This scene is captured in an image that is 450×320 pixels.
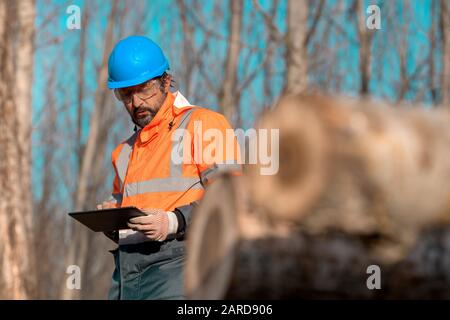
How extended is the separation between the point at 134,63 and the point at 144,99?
19 centimetres

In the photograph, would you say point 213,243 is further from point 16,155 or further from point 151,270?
point 16,155

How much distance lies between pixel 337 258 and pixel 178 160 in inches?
75.0

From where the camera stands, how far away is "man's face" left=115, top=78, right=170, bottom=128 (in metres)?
4.61

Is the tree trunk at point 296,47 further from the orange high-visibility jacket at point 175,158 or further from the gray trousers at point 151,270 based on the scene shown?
the gray trousers at point 151,270

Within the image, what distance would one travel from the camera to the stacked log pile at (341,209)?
241cm

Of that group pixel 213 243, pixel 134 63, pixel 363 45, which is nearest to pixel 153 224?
pixel 134 63

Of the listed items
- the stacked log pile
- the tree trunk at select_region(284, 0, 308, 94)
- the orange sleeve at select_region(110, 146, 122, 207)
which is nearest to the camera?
the stacked log pile

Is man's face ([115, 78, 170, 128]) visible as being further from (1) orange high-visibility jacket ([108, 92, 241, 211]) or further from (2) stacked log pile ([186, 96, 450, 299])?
(2) stacked log pile ([186, 96, 450, 299])

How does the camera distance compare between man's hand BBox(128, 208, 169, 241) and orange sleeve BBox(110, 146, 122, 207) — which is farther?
orange sleeve BBox(110, 146, 122, 207)

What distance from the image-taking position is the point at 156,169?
4.39 meters

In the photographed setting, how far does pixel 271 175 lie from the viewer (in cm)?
260

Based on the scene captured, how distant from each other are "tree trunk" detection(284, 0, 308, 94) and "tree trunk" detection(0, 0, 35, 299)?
9.80 ft

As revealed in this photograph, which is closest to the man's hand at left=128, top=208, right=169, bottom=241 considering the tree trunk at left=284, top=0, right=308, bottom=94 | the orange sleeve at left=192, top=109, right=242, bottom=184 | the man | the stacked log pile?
the man

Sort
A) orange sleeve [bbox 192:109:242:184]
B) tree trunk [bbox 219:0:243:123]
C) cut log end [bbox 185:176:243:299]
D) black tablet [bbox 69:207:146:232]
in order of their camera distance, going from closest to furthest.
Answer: cut log end [bbox 185:176:243:299], black tablet [bbox 69:207:146:232], orange sleeve [bbox 192:109:242:184], tree trunk [bbox 219:0:243:123]
